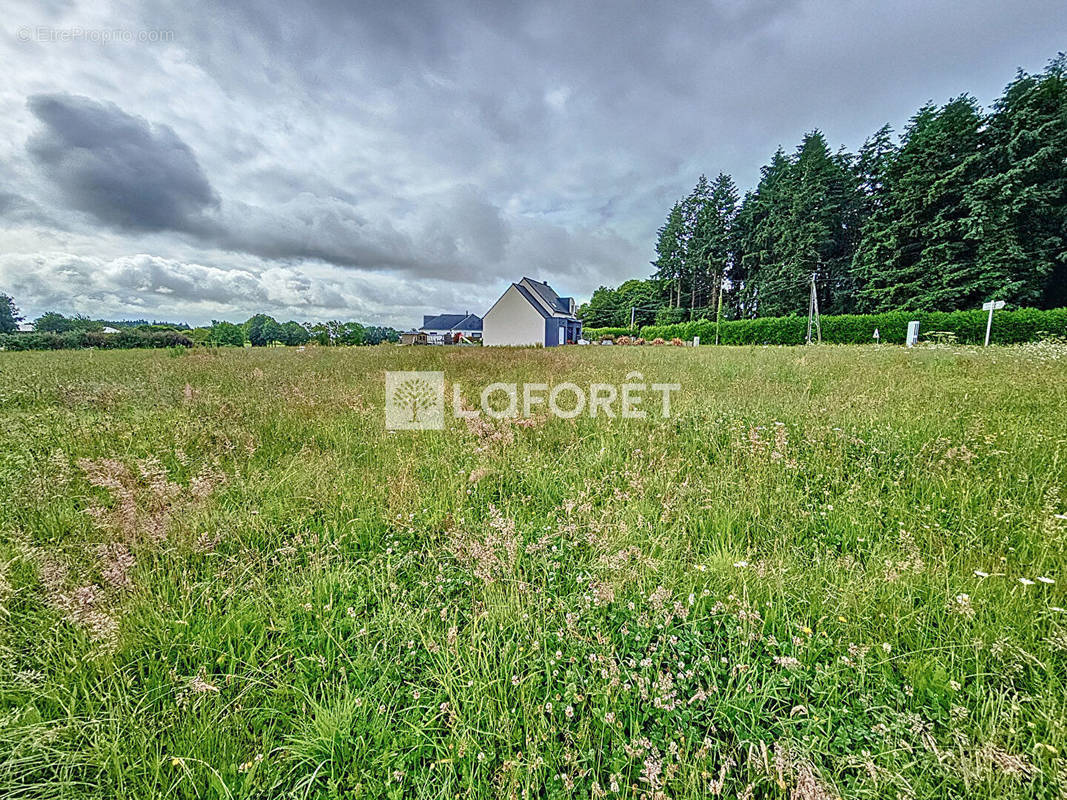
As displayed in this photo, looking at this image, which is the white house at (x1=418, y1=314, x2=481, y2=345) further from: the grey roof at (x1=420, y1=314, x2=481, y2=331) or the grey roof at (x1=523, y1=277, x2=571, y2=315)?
the grey roof at (x1=523, y1=277, x2=571, y2=315)

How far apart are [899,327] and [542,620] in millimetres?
26882

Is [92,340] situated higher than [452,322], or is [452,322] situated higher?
[452,322]

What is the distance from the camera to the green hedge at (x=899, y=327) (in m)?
16.0

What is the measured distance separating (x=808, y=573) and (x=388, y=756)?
202 cm

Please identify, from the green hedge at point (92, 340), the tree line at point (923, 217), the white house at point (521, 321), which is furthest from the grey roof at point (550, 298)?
the green hedge at point (92, 340)

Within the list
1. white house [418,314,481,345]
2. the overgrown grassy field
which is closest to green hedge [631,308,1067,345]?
the overgrown grassy field

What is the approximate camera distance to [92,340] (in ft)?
54.6

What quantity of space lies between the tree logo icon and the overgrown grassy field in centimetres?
95

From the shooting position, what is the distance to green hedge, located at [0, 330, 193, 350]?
51.8 ft

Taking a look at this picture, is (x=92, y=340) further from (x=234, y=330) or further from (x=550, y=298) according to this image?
(x=550, y=298)

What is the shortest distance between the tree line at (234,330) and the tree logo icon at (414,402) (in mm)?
13489

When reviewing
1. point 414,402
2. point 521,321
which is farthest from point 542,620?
point 521,321

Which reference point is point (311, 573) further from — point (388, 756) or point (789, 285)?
point (789, 285)

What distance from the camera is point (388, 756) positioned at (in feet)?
4.09
